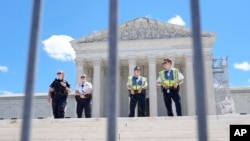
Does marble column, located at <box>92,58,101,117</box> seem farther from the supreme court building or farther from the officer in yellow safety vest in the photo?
the officer in yellow safety vest

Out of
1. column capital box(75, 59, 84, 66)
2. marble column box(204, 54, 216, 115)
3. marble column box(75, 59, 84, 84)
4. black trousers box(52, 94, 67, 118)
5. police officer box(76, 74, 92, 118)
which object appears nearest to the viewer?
black trousers box(52, 94, 67, 118)

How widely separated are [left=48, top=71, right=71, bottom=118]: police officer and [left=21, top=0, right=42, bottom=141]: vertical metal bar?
8.94m

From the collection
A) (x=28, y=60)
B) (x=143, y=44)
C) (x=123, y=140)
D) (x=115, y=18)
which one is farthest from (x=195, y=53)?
(x=143, y=44)

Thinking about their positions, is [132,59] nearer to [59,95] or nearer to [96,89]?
[96,89]

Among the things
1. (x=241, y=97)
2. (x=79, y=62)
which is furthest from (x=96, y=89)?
(x=241, y=97)

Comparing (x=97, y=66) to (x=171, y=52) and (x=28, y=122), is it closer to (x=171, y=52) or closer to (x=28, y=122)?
(x=171, y=52)

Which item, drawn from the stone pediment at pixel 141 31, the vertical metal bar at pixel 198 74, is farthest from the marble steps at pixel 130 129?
the stone pediment at pixel 141 31

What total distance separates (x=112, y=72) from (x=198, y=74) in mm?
634

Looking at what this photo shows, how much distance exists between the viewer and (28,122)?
2.83m

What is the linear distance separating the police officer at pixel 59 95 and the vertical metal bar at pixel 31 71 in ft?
29.3

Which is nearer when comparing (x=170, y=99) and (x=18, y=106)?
(x=170, y=99)

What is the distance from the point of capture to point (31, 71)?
2.92m

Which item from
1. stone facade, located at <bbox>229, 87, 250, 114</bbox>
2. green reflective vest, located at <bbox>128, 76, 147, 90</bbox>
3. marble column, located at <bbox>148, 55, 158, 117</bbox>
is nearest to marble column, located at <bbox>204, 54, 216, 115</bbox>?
marble column, located at <bbox>148, 55, 158, 117</bbox>

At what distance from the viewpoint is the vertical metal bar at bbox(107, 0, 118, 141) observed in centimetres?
277
